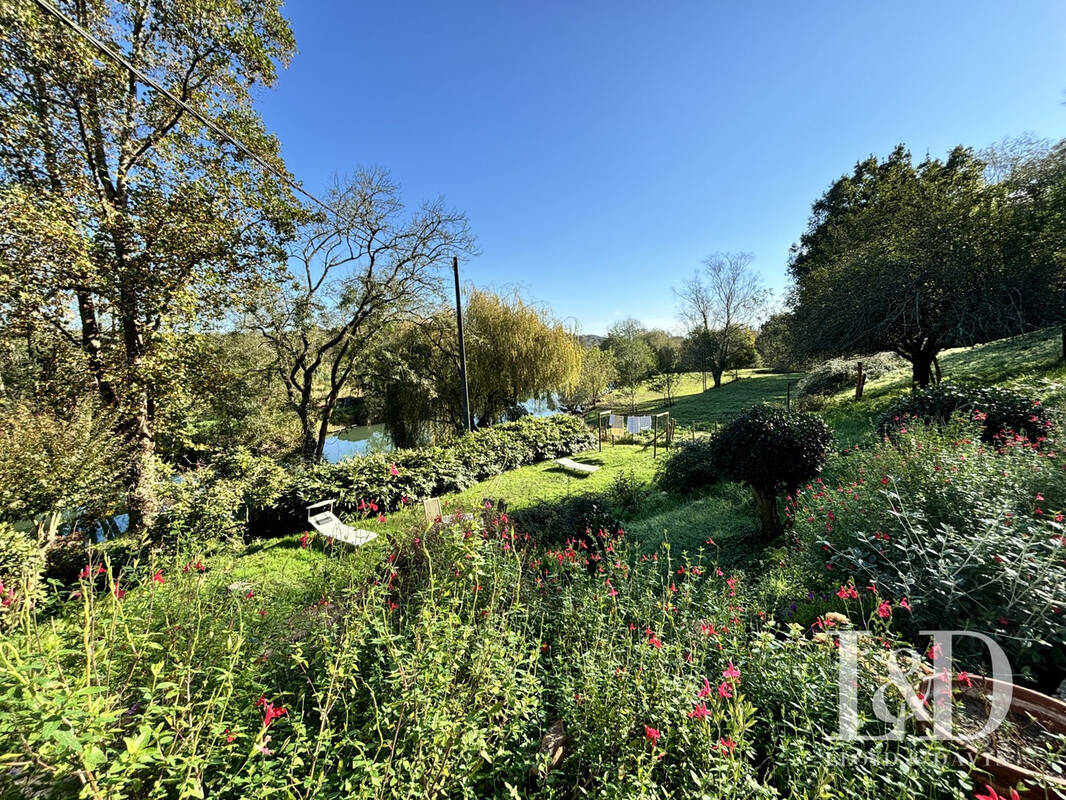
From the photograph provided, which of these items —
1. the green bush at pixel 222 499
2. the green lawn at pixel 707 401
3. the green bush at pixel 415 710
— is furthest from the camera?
the green lawn at pixel 707 401

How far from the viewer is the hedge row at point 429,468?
Result: 615 cm

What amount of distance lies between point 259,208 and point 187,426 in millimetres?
4823

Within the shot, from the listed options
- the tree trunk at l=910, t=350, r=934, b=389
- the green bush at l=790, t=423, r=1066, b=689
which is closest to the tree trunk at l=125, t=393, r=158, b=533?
the green bush at l=790, t=423, r=1066, b=689

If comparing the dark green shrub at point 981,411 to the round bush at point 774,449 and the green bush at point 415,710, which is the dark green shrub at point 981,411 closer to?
the round bush at point 774,449

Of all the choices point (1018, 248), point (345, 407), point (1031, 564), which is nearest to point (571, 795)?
point (1031, 564)

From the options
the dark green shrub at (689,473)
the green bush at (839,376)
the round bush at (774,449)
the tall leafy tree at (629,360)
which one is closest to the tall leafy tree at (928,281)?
the dark green shrub at (689,473)

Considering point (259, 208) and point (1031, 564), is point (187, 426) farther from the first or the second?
point (1031, 564)

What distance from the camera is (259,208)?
259 inches

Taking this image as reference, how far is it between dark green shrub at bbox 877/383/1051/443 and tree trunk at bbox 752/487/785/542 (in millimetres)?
2098

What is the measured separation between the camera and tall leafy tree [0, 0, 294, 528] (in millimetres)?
4438

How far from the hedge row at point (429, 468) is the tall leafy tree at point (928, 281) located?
7.25 meters

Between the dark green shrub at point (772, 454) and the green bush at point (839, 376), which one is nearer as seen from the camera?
the dark green shrub at point (772, 454)

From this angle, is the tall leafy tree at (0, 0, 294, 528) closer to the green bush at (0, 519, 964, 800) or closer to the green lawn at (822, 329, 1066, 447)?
the green bush at (0, 519, 964, 800)

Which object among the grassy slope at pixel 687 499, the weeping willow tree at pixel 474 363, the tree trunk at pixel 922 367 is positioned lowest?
the grassy slope at pixel 687 499
